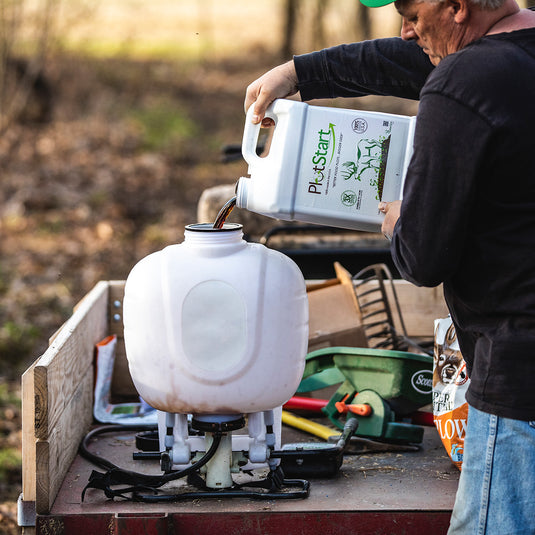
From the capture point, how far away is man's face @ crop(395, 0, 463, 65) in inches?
62.7

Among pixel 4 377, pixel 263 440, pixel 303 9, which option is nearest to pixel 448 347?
pixel 263 440

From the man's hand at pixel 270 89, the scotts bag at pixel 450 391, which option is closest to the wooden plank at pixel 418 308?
the scotts bag at pixel 450 391

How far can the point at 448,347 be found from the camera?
242cm

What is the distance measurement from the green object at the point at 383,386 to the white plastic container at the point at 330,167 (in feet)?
1.99

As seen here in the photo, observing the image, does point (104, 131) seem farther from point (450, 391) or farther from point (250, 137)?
point (450, 391)

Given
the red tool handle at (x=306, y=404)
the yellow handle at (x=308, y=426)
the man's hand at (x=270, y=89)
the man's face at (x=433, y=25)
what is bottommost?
the yellow handle at (x=308, y=426)

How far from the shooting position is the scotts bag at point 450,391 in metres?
2.31

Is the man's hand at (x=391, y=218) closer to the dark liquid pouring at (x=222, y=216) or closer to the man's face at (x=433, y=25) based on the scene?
the man's face at (x=433, y=25)

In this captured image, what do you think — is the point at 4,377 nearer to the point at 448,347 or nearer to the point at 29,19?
the point at 448,347

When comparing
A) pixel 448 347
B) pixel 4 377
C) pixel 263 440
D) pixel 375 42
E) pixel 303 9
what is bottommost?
pixel 4 377

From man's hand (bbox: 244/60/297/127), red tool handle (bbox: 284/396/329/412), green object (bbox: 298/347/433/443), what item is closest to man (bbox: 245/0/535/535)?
man's hand (bbox: 244/60/297/127)

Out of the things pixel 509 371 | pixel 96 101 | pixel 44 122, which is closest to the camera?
pixel 509 371

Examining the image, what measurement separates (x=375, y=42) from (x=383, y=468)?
125 cm

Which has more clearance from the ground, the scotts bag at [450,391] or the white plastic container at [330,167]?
the white plastic container at [330,167]
